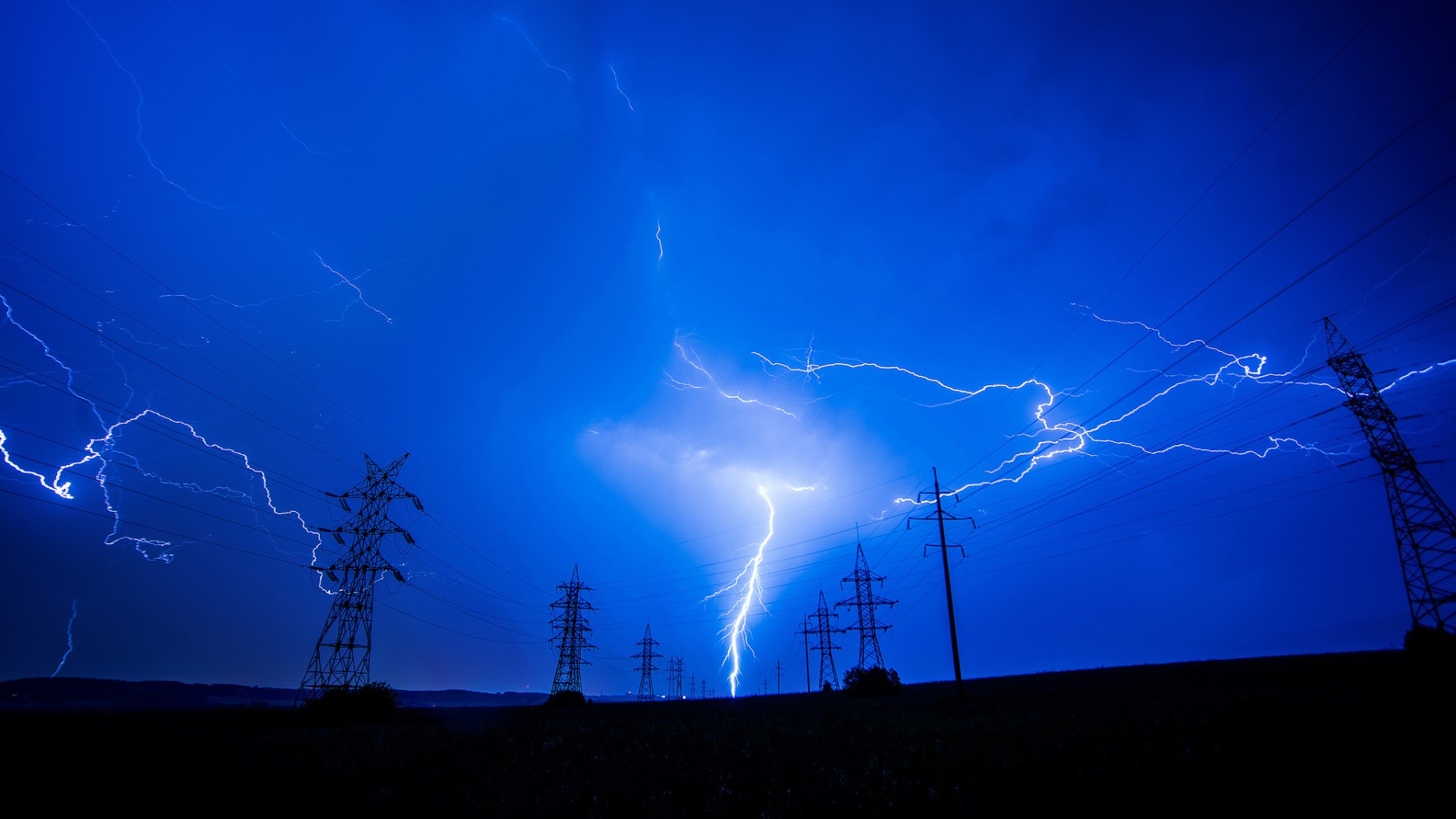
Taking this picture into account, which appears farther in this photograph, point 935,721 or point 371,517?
point 371,517

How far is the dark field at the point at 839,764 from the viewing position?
6.42m

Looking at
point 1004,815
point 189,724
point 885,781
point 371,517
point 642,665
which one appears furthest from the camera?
point 642,665

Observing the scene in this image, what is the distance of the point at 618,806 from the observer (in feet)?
22.5

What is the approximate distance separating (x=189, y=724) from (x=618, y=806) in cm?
2368

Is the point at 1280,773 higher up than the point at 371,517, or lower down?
lower down

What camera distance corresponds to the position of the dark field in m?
6.42

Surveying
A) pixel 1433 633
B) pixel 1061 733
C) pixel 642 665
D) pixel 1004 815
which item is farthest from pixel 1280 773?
pixel 642 665

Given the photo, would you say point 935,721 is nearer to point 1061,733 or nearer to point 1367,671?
point 1061,733

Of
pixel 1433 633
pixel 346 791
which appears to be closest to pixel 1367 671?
pixel 1433 633

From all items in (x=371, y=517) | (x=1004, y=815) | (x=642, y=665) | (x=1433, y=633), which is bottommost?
(x=642, y=665)

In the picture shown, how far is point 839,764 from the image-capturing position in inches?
380

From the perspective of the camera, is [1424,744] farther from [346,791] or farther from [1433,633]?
[1433,633]

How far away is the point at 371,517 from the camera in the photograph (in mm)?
28281

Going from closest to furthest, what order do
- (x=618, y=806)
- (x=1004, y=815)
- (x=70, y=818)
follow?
(x=1004, y=815) → (x=70, y=818) → (x=618, y=806)
